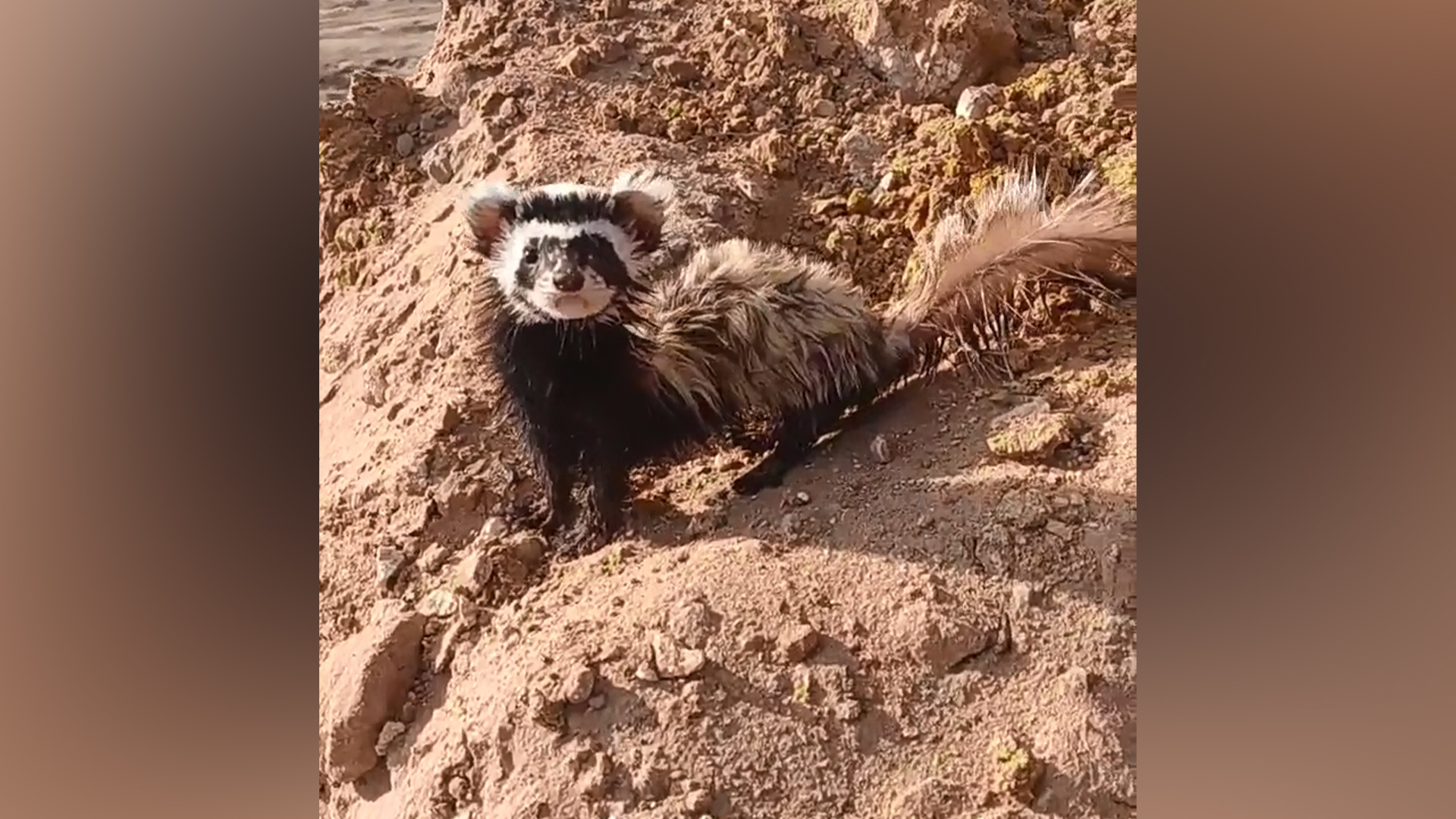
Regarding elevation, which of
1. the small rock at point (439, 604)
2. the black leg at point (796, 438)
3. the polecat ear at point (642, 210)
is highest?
the polecat ear at point (642, 210)

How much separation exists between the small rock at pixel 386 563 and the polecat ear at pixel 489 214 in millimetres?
391

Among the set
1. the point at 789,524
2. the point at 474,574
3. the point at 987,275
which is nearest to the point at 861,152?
the point at 987,275

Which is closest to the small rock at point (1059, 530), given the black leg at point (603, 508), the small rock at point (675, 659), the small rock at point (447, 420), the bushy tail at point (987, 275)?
the bushy tail at point (987, 275)

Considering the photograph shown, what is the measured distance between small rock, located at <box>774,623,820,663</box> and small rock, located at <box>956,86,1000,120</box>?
702mm

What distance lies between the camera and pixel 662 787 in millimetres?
1099

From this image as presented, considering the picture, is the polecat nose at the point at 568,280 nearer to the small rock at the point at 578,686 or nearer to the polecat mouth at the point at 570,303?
the polecat mouth at the point at 570,303

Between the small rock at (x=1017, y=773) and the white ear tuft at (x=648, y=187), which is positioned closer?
the small rock at (x=1017, y=773)

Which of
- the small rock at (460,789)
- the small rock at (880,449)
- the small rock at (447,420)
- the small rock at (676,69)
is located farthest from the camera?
the small rock at (676,69)

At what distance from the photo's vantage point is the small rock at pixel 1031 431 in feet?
3.94

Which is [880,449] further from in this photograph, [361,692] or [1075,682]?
[361,692]
